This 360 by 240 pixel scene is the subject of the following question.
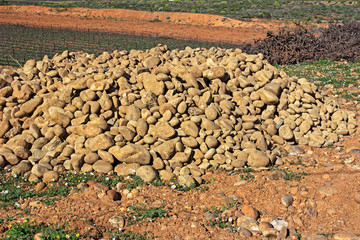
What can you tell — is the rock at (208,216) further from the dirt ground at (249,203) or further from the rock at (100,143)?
the rock at (100,143)

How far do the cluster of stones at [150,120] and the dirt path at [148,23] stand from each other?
68.7ft

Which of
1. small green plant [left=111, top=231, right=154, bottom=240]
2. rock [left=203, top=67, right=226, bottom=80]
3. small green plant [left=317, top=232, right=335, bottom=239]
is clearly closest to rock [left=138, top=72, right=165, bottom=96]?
rock [left=203, top=67, right=226, bottom=80]

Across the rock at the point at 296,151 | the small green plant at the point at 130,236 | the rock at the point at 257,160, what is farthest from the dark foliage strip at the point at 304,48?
the small green plant at the point at 130,236

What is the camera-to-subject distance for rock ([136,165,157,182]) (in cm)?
548

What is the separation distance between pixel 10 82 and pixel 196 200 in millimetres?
4588

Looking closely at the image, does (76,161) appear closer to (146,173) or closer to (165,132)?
(146,173)

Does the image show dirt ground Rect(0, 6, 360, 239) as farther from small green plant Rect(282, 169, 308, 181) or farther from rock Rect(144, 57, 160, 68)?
rock Rect(144, 57, 160, 68)

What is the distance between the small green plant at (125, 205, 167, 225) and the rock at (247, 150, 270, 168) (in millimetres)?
2031

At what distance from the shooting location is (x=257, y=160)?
5.95 meters

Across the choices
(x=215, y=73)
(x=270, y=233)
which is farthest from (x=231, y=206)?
(x=215, y=73)

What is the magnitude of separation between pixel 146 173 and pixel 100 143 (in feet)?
3.14

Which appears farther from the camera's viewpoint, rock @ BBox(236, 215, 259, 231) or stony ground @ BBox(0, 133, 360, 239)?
rock @ BBox(236, 215, 259, 231)

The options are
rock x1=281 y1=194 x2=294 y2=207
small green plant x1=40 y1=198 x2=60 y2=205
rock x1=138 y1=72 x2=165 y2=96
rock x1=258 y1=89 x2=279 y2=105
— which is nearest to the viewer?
small green plant x1=40 y1=198 x2=60 y2=205

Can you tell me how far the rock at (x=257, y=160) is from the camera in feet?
19.5
